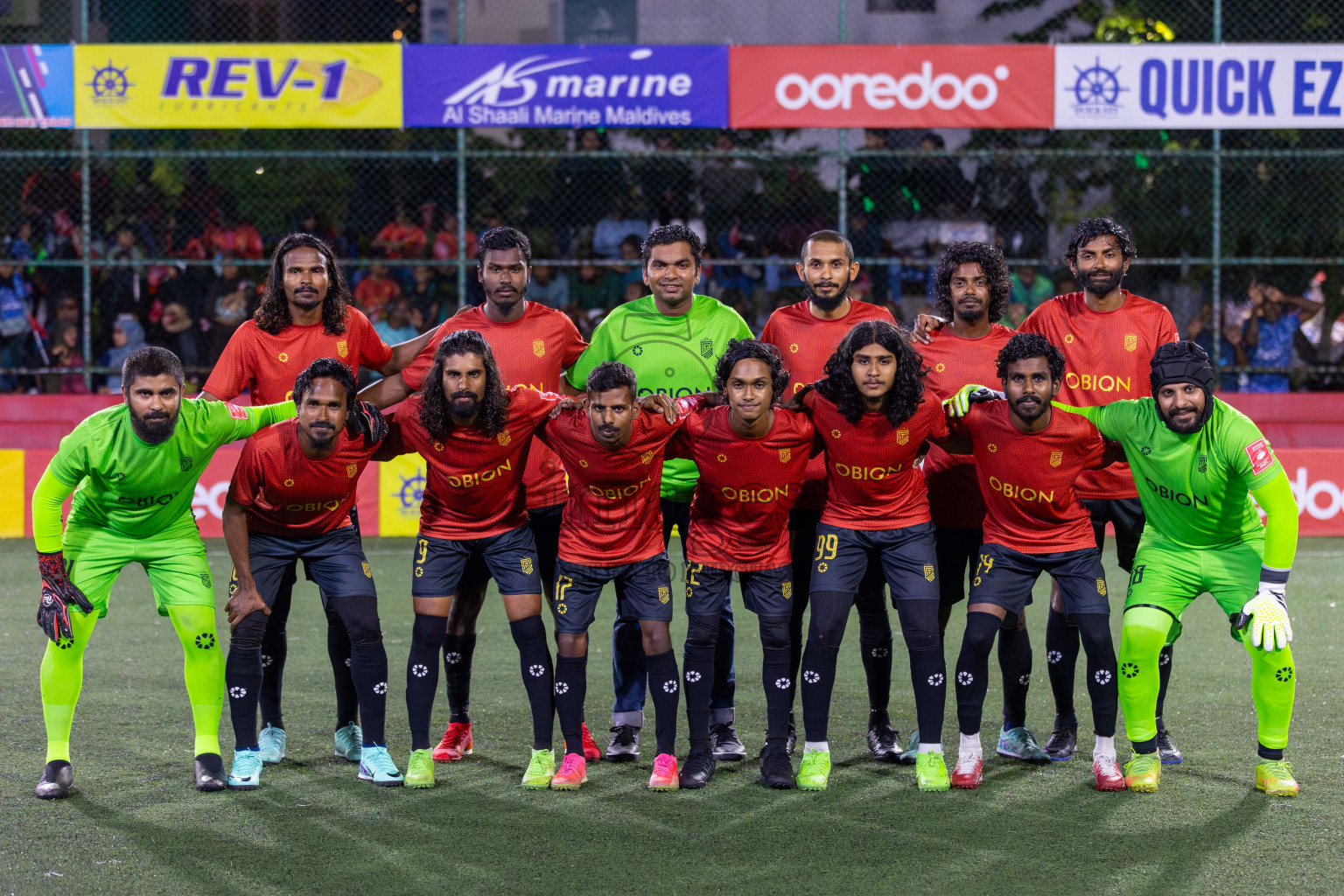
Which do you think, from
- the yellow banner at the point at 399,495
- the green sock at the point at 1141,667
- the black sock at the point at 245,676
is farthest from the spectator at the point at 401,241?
the green sock at the point at 1141,667

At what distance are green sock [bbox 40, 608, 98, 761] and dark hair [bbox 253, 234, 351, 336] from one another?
1.37m

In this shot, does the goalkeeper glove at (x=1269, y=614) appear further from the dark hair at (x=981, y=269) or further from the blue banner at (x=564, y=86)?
the blue banner at (x=564, y=86)

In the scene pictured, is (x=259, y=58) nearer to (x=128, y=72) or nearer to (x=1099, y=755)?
(x=128, y=72)

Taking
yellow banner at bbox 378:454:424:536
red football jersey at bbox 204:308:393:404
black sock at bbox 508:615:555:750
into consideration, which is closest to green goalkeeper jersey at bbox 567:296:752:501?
black sock at bbox 508:615:555:750

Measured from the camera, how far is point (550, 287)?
1463cm

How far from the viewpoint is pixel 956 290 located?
5.88 metres

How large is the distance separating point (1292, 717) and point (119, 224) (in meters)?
12.4

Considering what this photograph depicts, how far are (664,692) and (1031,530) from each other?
156cm

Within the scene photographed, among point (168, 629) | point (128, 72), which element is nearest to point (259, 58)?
point (128, 72)

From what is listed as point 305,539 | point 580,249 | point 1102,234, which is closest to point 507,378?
point 305,539

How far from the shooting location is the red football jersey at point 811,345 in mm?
5863

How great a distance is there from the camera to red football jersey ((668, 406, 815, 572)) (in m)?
5.52

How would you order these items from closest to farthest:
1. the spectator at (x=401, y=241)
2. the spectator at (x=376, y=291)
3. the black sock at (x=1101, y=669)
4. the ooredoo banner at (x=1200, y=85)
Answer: the black sock at (x=1101, y=669), the ooredoo banner at (x=1200, y=85), the spectator at (x=376, y=291), the spectator at (x=401, y=241)

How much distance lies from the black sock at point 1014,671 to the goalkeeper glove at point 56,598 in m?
3.65
